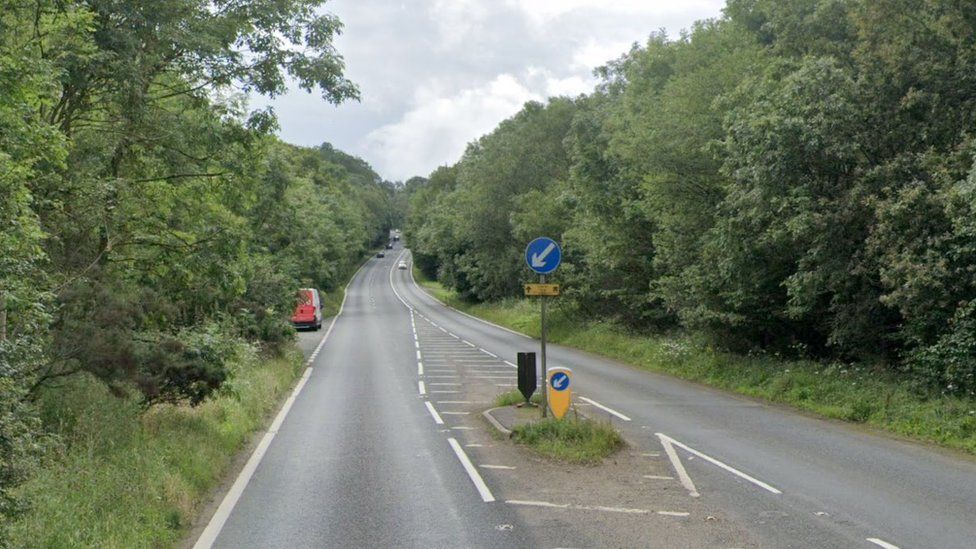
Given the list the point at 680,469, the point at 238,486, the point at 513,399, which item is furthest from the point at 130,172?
the point at 680,469

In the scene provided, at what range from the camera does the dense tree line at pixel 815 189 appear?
14.9 m

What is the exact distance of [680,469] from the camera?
10828 millimetres

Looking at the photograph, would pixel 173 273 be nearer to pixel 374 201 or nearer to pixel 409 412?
pixel 409 412

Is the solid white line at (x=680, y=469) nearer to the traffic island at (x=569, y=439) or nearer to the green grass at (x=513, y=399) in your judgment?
the traffic island at (x=569, y=439)

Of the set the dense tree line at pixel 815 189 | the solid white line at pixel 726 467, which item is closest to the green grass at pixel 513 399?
the solid white line at pixel 726 467

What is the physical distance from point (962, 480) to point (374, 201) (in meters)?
150

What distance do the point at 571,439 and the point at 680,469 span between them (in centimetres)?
175

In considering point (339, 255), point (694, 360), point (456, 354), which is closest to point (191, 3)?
point (694, 360)

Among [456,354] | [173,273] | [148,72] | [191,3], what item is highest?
[191,3]

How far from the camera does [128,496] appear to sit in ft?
26.9

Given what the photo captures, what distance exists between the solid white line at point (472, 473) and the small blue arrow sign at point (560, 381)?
181 cm

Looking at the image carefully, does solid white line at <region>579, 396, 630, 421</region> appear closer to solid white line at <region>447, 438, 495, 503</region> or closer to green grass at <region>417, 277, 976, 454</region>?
solid white line at <region>447, 438, 495, 503</region>

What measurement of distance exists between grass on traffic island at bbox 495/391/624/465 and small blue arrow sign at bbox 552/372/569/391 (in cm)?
68

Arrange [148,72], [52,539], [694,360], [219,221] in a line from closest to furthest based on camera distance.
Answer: [52,539] < [148,72] < [219,221] < [694,360]
